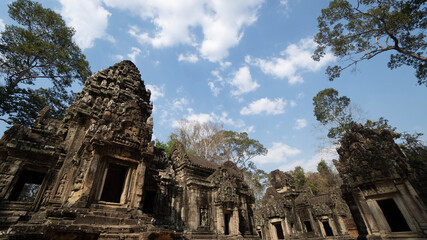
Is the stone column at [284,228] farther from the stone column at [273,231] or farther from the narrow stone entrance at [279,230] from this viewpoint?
the stone column at [273,231]

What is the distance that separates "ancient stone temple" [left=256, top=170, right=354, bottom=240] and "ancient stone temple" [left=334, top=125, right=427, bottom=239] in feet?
29.2

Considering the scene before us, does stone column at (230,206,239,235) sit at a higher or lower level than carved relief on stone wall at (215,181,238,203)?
lower

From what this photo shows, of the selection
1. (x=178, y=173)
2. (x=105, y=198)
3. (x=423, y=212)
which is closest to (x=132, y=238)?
(x=105, y=198)

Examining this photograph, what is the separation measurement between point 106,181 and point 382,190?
1304 cm

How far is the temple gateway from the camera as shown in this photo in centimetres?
642

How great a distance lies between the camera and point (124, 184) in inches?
318

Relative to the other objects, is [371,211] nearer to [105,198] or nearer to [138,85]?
[105,198]

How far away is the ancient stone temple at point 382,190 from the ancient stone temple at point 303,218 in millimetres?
8887

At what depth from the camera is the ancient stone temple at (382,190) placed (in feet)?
23.7

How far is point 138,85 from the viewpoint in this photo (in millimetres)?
14117

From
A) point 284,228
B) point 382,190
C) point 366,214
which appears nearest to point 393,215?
point 366,214

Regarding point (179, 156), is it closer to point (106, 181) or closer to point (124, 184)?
point (106, 181)

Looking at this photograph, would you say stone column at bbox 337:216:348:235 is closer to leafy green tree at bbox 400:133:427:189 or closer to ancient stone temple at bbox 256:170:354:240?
ancient stone temple at bbox 256:170:354:240

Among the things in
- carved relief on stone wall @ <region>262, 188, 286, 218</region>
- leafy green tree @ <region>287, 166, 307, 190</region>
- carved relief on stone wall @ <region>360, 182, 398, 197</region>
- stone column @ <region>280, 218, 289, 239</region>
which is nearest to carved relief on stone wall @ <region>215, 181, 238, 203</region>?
carved relief on stone wall @ <region>262, 188, 286, 218</region>
